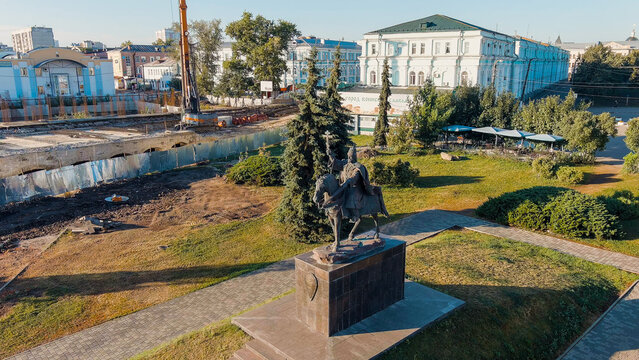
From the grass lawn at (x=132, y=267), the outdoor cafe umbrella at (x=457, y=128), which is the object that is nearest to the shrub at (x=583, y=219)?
the grass lawn at (x=132, y=267)

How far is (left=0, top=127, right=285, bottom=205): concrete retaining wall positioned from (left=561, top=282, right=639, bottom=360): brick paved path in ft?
42.9

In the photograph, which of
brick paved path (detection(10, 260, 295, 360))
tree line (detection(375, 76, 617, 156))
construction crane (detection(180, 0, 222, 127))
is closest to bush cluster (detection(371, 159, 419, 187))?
tree line (detection(375, 76, 617, 156))

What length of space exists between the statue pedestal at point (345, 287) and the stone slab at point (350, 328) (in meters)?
0.24

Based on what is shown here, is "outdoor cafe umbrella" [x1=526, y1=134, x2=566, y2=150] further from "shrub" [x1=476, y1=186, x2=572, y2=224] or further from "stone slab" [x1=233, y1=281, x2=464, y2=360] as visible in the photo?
"stone slab" [x1=233, y1=281, x2=464, y2=360]

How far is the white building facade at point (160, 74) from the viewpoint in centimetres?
8256

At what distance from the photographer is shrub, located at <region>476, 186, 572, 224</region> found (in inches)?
709

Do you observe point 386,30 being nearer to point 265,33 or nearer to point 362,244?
point 265,33

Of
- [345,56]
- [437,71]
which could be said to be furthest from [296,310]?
[345,56]

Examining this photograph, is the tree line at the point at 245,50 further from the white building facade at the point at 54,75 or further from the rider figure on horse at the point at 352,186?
the rider figure on horse at the point at 352,186

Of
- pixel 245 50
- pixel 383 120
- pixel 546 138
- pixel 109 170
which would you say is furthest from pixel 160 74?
pixel 546 138

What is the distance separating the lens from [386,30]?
174ft

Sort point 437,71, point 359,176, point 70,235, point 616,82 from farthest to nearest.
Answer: point 616,82 → point 437,71 → point 70,235 → point 359,176

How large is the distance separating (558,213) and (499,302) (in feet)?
25.5

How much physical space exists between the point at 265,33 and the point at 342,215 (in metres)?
60.1
